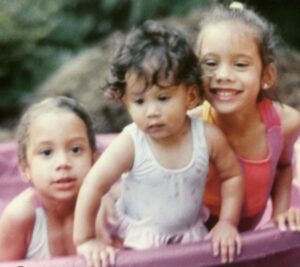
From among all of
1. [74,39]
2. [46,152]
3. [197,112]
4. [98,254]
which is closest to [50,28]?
[74,39]

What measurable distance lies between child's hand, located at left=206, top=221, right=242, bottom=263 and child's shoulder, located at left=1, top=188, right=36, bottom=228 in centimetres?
41

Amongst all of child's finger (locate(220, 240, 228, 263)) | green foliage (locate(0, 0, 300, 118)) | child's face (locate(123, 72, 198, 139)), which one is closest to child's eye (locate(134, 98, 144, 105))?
child's face (locate(123, 72, 198, 139))

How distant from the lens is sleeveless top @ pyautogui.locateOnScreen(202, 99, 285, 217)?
197 centimetres

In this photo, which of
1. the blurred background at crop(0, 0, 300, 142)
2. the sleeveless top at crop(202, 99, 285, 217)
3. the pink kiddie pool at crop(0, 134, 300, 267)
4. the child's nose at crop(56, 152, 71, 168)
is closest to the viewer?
the pink kiddie pool at crop(0, 134, 300, 267)

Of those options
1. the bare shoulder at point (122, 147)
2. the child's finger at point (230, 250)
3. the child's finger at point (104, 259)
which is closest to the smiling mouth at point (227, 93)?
the bare shoulder at point (122, 147)

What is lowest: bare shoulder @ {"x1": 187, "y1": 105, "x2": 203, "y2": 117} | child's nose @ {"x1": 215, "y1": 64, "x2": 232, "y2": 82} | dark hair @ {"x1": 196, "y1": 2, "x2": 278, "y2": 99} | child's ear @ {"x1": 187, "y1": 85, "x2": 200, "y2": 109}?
child's ear @ {"x1": 187, "y1": 85, "x2": 200, "y2": 109}

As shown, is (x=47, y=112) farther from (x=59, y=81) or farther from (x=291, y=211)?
(x=59, y=81)

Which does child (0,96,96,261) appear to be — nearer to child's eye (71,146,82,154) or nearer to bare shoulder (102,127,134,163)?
child's eye (71,146,82,154)

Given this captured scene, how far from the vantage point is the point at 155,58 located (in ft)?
5.68

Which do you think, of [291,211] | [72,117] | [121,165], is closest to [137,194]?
[121,165]

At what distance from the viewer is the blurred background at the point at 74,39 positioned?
3691 millimetres

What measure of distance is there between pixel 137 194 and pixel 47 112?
0.26 m

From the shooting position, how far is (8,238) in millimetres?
1905

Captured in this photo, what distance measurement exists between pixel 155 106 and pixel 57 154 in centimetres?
26
